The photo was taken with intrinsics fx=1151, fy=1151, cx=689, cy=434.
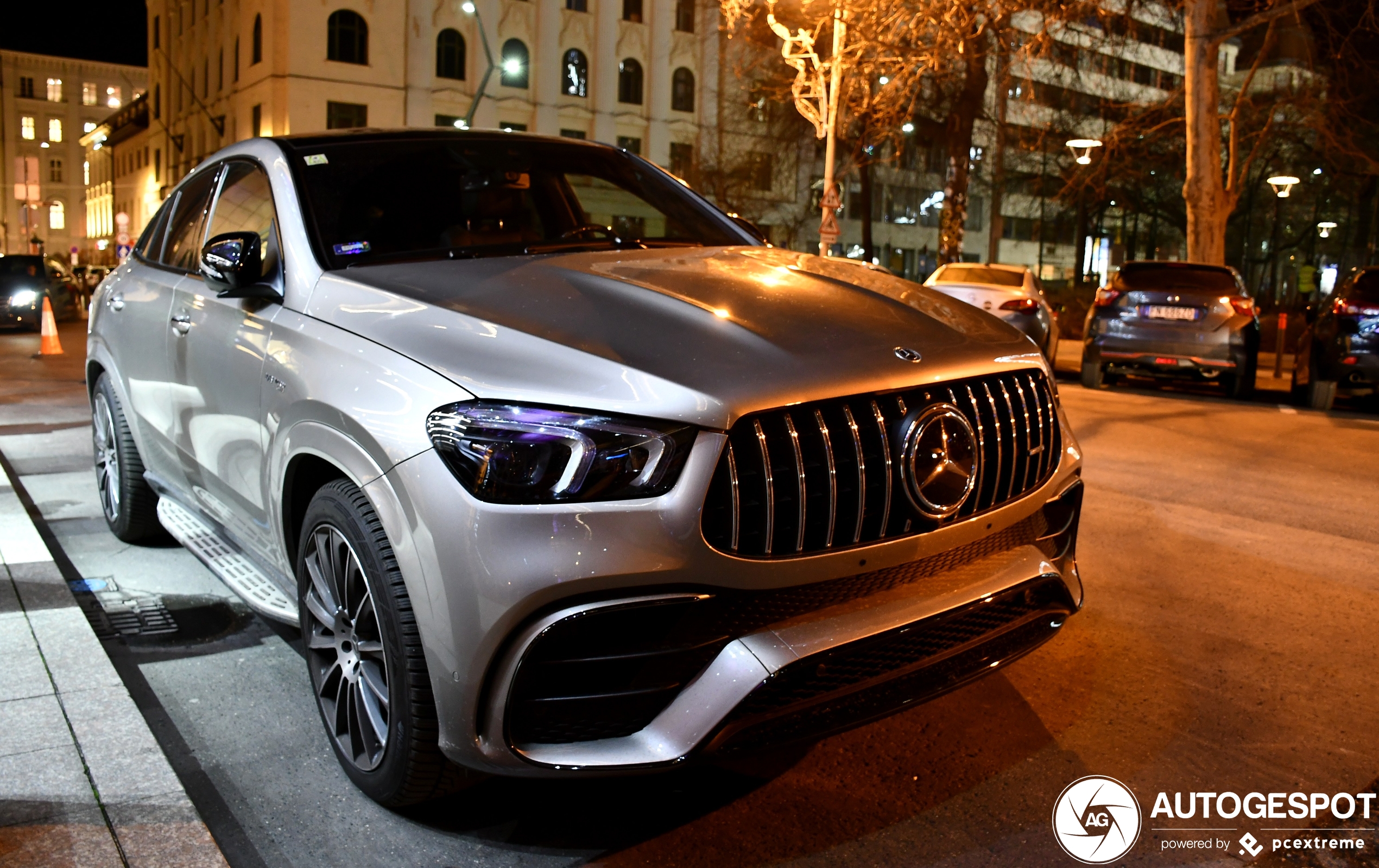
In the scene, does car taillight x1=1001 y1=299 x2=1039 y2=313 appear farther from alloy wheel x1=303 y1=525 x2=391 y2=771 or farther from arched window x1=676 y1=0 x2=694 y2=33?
arched window x1=676 y1=0 x2=694 y2=33

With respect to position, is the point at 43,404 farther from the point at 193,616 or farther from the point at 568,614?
the point at 568,614

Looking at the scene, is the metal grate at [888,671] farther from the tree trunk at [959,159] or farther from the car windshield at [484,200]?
the tree trunk at [959,159]

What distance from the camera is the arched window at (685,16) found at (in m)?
51.9

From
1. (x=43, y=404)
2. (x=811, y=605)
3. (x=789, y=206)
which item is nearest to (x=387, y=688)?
(x=811, y=605)

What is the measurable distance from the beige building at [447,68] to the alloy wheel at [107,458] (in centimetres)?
3663

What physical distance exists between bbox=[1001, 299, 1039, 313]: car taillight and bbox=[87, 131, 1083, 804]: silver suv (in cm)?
1248

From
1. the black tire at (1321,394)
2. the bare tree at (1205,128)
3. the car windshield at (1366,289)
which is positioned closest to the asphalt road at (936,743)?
the car windshield at (1366,289)

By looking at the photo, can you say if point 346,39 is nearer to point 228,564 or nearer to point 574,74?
point 574,74

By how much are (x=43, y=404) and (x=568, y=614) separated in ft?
33.5

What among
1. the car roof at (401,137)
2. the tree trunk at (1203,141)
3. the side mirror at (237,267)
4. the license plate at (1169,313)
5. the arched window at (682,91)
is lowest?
the license plate at (1169,313)

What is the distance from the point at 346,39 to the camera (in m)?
44.0

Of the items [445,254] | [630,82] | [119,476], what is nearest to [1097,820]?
[445,254]

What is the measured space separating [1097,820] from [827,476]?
123 cm

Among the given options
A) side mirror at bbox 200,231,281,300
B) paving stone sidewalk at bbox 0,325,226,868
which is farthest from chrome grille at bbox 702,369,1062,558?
side mirror at bbox 200,231,281,300
